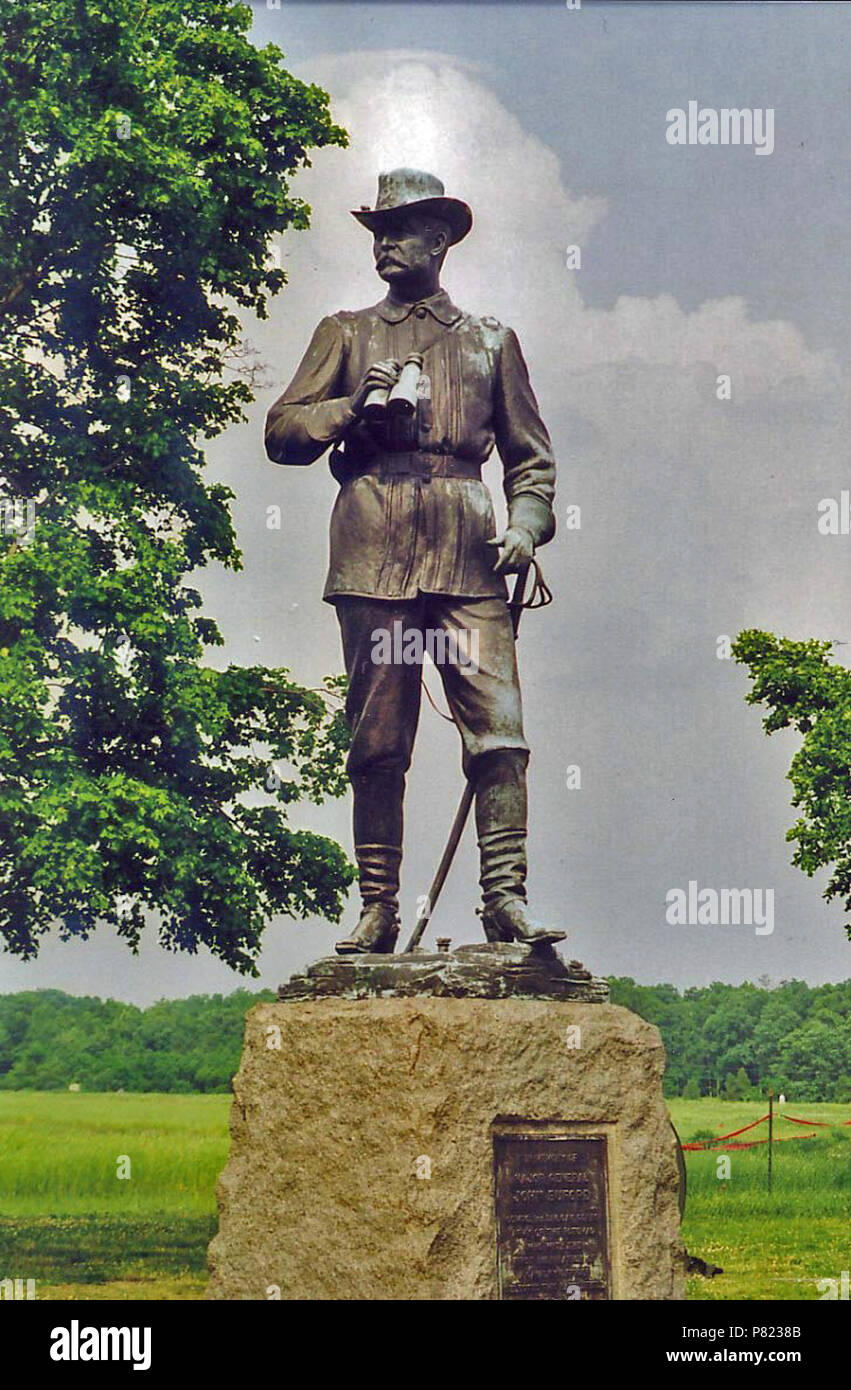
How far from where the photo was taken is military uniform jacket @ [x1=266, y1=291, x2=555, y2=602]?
24.1ft

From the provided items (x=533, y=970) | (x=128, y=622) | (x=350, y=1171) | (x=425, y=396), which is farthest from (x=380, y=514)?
(x=128, y=622)

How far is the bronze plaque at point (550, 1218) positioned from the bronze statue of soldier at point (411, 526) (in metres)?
0.84

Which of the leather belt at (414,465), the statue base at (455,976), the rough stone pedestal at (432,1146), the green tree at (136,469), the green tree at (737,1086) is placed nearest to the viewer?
the rough stone pedestal at (432,1146)

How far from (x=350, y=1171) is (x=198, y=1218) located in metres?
5.24

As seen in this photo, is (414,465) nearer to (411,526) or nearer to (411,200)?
(411,526)

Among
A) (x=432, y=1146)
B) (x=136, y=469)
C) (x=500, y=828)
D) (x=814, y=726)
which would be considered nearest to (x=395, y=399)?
(x=500, y=828)

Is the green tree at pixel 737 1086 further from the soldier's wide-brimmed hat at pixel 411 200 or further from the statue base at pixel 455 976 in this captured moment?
the soldier's wide-brimmed hat at pixel 411 200

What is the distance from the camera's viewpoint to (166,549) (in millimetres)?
Result: 11312

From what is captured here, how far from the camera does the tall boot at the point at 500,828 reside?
7.18m

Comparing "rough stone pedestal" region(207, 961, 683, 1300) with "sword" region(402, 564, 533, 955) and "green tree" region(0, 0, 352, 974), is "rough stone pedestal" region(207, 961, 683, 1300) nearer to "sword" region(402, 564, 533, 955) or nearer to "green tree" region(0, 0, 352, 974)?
"sword" region(402, 564, 533, 955)

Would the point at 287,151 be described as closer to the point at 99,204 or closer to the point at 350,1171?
the point at 99,204

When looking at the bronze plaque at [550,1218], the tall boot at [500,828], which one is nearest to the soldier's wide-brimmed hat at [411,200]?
the tall boot at [500,828]

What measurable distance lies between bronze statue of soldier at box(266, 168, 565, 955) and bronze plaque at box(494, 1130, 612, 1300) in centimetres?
84

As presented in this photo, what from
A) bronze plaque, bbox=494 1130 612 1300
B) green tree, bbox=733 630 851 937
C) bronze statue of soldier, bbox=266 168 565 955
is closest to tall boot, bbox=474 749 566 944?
bronze statue of soldier, bbox=266 168 565 955
